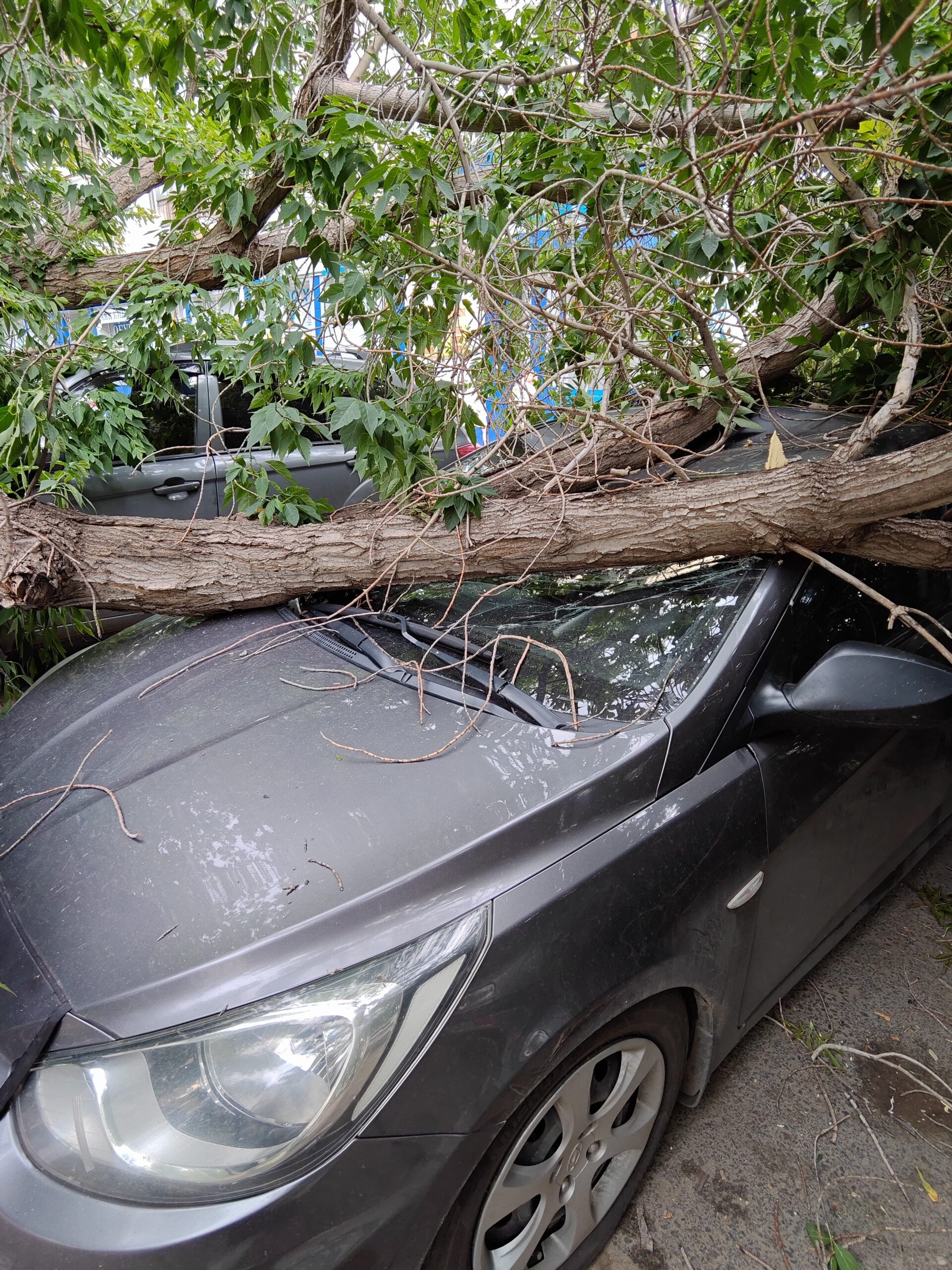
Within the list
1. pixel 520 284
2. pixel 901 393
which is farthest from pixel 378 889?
pixel 520 284

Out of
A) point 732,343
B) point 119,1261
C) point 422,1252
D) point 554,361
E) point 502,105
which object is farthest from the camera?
point 732,343

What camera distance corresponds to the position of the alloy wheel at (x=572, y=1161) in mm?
1377

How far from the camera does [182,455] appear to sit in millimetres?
4543

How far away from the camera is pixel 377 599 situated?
2.33 metres

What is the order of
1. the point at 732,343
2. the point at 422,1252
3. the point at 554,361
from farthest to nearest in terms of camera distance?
1. the point at 732,343
2. the point at 554,361
3. the point at 422,1252

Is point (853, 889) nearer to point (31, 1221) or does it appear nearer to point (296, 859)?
point (296, 859)

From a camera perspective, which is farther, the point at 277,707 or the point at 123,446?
the point at 123,446

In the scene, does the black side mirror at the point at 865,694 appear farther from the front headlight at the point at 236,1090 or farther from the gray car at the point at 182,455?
the gray car at the point at 182,455

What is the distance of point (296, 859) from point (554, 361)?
7.66 ft

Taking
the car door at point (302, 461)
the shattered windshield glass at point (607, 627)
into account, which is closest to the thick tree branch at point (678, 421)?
the shattered windshield glass at point (607, 627)

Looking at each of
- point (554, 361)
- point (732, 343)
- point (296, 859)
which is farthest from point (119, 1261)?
point (732, 343)

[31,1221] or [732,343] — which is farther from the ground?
[732,343]

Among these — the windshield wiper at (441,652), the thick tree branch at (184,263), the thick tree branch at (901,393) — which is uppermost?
the thick tree branch at (184,263)

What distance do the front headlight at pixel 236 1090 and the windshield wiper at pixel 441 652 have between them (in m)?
0.60
